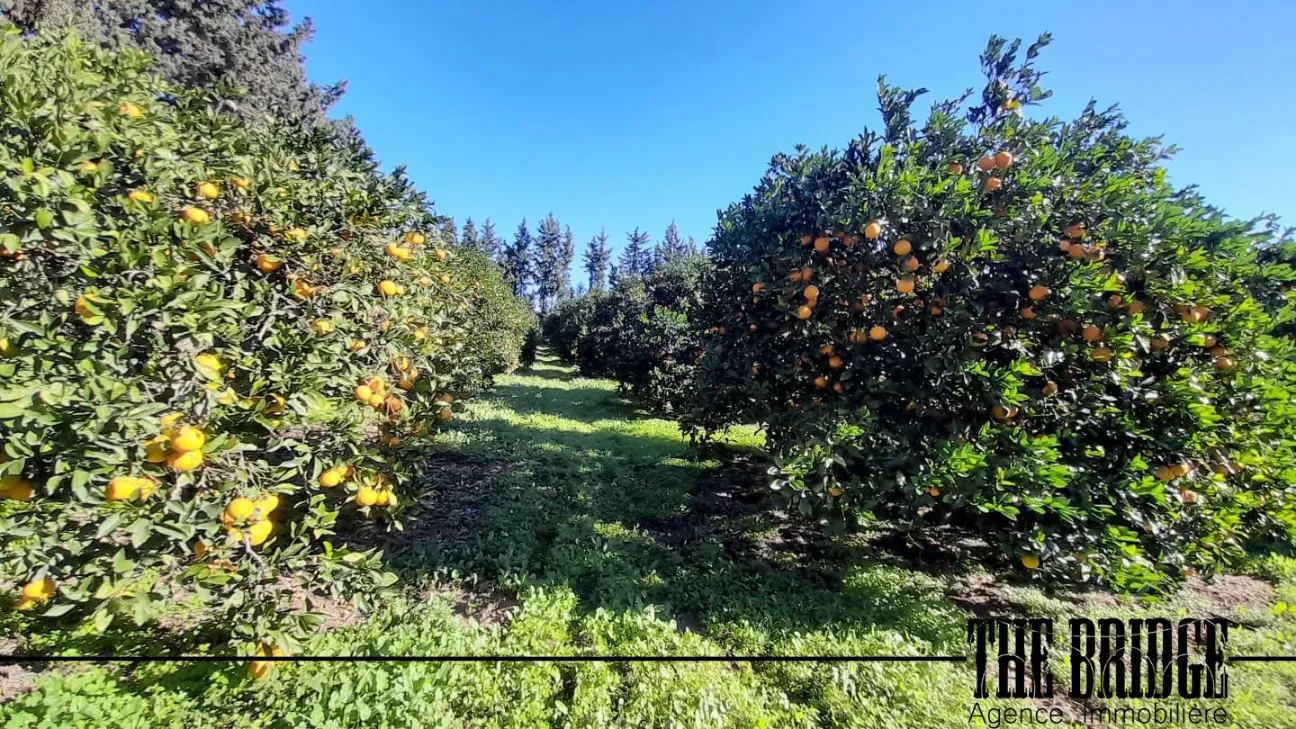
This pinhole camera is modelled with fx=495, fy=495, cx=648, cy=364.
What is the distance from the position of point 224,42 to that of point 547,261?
46047mm

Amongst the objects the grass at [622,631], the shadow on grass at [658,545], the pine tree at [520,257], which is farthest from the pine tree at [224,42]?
the pine tree at [520,257]

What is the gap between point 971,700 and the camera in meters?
2.60

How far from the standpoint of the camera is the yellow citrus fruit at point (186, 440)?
187cm

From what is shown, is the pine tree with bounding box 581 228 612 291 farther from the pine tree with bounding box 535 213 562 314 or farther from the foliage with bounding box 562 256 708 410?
the foliage with bounding box 562 256 708 410

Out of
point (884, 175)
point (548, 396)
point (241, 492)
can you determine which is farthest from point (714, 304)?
point (548, 396)

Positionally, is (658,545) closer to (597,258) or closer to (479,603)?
(479,603)

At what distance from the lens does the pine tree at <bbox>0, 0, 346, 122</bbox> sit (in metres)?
16.6

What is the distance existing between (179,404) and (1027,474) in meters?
4.16

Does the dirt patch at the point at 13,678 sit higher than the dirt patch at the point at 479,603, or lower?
higher

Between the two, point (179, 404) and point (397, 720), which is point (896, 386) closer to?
point (397, 720)

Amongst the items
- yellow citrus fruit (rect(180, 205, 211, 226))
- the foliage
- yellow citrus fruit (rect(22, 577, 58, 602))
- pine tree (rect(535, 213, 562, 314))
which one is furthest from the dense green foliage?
pine tree (rect(535, 213, 562, 314))

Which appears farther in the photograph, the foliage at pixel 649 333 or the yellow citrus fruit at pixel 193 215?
the foliage at pixel 649 333

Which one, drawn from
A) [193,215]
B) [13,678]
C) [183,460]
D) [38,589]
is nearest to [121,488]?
[183,460]

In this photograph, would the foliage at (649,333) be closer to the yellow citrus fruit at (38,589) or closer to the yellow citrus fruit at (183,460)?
the yellow citrus fruit at (183,460)
